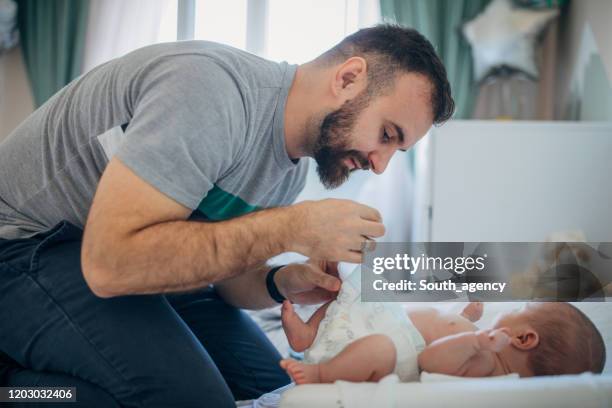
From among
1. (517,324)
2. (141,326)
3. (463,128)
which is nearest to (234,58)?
(141,326)

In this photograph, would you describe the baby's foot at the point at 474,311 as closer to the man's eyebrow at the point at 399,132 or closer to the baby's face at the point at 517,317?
the baby's face at the point at 517,317

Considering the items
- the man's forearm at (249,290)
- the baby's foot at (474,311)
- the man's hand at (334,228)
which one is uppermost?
the man's hand at (334,228)

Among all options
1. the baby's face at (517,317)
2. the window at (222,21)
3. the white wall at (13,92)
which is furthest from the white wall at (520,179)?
the white wall at (13,92)

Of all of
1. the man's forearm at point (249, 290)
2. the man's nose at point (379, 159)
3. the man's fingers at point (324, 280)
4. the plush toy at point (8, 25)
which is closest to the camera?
the man's fingers at point (324, 280)

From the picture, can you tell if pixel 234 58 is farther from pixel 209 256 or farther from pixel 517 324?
pixel 517 324

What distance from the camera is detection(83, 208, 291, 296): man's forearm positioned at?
2.50ft

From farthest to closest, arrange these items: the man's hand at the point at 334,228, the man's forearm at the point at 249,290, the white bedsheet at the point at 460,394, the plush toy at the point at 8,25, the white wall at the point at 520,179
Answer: the plush toy at the point at 8,25
the white wall at the point at 520,179
the man's forearm at the point at 249,290
the man's hand at the point at 334,228
the white bedsheet at the point at 460,394

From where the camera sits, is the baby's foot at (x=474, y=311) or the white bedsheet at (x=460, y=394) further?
the baby's foot at (x=474, y=311)

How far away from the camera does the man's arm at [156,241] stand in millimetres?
755

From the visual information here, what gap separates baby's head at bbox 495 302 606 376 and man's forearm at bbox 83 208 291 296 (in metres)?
0.38

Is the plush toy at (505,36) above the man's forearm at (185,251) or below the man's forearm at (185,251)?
above

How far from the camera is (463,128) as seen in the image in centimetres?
210

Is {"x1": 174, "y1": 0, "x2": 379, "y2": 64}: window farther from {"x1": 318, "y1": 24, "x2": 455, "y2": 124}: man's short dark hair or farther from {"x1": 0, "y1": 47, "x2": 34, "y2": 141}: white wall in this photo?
{"x1": 318, "y1": 24, "x2": 455, "y2": 124}: man's short dark hair

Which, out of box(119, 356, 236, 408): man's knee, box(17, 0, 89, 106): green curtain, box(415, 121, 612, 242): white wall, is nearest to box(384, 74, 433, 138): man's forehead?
box(119, 356, 236, 408): man's knee
